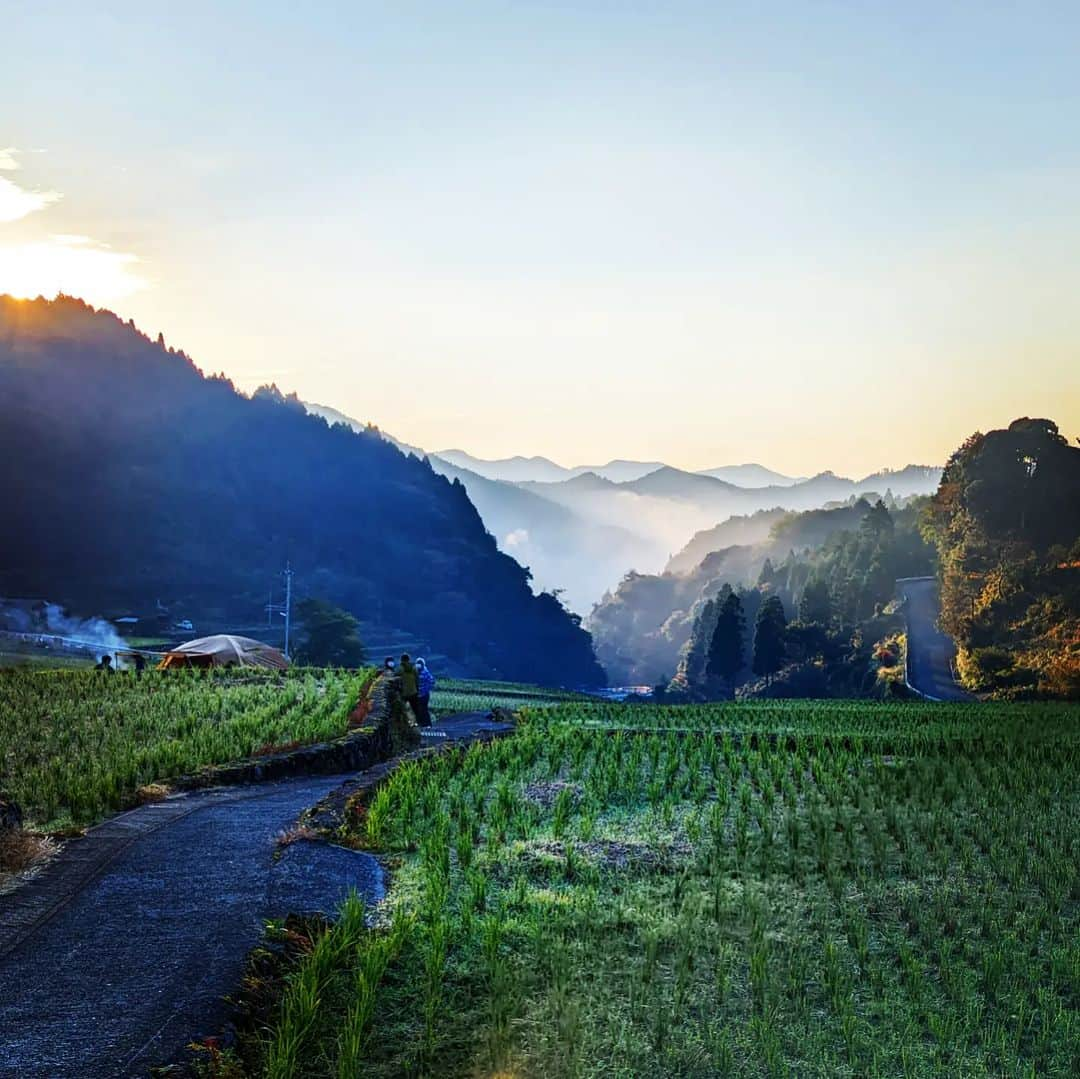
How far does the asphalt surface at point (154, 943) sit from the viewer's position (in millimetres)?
6688

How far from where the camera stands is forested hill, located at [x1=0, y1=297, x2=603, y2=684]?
428 feet

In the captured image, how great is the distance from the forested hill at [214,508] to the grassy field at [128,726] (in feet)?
313

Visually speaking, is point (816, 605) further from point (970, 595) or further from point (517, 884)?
point (517, 884)

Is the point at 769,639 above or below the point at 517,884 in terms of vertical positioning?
below

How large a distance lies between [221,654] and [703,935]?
3746 cm

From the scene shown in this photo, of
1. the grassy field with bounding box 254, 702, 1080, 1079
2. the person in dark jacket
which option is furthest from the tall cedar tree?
the grassy field with bounding box 254, 702, 1080, 1079

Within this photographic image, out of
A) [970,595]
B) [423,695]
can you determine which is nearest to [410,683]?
[423,695]

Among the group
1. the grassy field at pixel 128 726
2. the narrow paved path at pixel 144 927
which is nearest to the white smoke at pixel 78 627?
the grassy field at pixel 128 726

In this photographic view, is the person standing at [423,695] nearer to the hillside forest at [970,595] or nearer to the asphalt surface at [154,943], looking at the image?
the asphalt surface at [154,943]

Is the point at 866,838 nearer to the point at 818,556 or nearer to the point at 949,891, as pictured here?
the point at 949,891

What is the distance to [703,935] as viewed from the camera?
9.16m

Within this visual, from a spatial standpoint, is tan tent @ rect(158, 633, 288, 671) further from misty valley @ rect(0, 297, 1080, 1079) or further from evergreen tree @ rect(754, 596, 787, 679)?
evergreen tree @ rect(754, 596, 787, 679)

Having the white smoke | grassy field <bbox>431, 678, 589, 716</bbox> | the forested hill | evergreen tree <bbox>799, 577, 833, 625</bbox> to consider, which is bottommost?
grassy field <bbox>431, 678, 589, 716</bbox>

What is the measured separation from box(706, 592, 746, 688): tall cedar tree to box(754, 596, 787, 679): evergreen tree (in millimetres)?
1952
